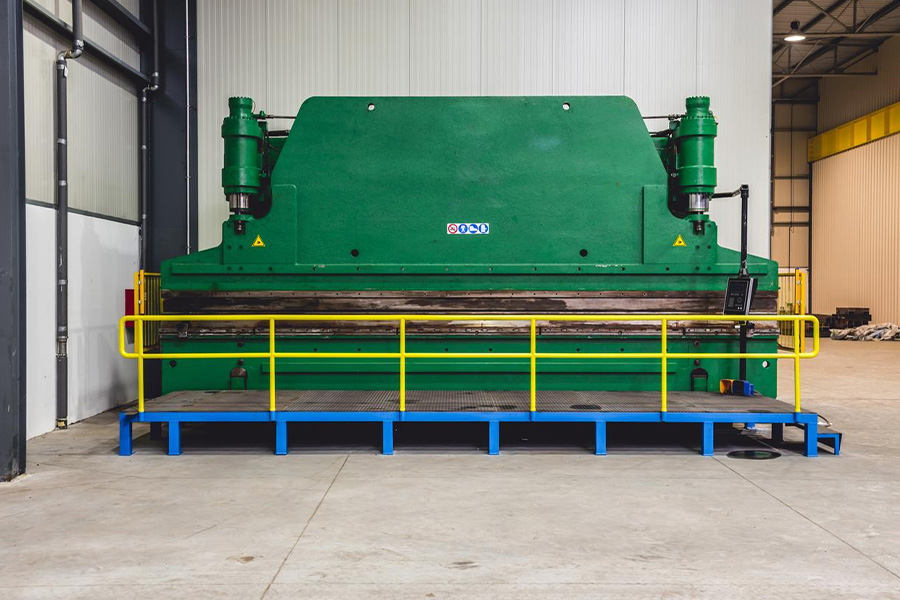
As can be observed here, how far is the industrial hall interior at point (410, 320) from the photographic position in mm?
3793

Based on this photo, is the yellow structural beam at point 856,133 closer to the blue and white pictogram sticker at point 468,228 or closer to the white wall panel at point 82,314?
the blue and white pictogram sticker at point 468,228

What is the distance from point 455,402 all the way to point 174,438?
2.27m

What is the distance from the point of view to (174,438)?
230 inches

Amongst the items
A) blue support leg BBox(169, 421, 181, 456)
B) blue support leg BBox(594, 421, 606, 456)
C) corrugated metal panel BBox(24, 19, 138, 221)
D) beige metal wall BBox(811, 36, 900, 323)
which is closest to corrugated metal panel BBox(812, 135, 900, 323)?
beige metal wall BBox(811, 36, 900, 323)

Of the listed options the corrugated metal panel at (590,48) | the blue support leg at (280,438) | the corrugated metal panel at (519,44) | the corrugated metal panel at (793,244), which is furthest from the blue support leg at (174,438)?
the corrugated metal panel at (793,244)

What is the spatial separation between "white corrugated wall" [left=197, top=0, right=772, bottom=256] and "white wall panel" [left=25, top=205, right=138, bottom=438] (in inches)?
45.2

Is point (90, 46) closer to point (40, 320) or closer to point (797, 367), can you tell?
point (40, 320)

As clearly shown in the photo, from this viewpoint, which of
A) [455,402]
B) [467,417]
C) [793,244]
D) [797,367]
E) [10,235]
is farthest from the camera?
[793,244]

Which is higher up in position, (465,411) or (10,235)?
(10,235)

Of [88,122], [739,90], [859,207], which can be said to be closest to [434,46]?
[739,90]

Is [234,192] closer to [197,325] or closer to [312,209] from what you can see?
[312,209]

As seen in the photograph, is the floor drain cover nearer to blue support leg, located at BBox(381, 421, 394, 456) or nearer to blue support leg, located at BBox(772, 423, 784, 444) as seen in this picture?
A: blue support leg, located at BBox(772, 423, 784, 444)

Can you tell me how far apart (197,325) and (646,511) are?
13.7 ft

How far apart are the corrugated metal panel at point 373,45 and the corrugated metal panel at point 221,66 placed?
31.4 inches
